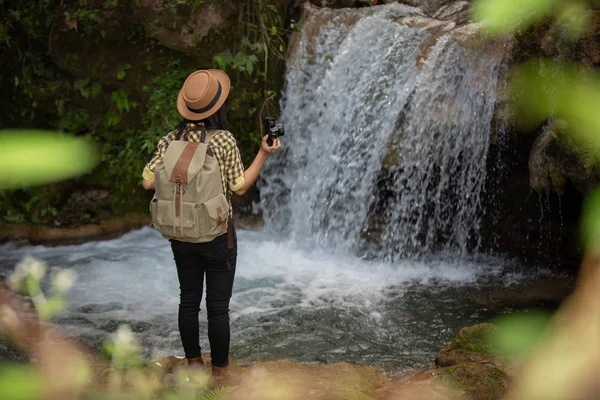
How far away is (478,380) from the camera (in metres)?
3.67

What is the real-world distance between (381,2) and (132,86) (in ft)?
11.7

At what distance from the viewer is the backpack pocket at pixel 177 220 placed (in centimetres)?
334

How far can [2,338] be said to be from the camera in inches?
197

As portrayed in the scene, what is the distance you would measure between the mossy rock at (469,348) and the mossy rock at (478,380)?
0.46 meters

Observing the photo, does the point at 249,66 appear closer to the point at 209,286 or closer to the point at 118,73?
the point at 118,73

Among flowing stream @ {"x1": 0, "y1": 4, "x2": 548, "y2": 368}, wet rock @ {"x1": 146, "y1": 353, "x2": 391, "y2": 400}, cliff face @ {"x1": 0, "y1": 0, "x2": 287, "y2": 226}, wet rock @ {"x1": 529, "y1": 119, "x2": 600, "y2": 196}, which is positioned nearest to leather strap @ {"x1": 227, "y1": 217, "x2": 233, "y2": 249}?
wet rock @ {"x1": 146, "y1": 353, "x2": 391, "y2": 400}

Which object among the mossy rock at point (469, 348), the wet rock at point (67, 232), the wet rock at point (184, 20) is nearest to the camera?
the mossy rock at point (469, 348)

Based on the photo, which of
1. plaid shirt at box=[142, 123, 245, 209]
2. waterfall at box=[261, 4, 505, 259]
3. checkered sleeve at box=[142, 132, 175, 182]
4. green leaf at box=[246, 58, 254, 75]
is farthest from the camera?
green leaf at box=[246, 58, 254, 75]

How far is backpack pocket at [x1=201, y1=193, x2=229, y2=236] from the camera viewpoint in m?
3.33

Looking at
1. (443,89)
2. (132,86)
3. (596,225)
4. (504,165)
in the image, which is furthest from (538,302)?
(596,225)

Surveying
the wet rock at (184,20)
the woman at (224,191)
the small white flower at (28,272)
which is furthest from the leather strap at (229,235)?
the wet rock at (184,20)

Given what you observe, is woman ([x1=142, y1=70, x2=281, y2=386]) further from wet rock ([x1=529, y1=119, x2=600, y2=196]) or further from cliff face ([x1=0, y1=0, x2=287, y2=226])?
cliff face ([x1=0, y1=0, x2=287, y2=226])

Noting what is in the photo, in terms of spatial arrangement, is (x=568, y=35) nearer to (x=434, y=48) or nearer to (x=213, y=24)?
(x=434, y=48)

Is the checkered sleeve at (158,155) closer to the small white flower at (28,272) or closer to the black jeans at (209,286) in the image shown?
the black jeans at (209,286)
